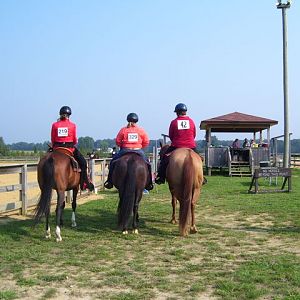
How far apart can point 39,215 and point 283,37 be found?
15.4 metres

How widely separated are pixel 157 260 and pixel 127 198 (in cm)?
202

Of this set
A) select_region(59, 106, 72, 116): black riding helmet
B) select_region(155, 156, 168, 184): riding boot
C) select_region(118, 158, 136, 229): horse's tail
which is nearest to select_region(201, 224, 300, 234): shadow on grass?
select_region(155, 156, 168, 184): riding boot

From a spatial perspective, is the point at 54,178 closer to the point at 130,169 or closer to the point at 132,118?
A: the point at 130,169

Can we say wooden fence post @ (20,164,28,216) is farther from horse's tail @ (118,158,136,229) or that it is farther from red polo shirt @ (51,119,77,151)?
horse's tail @ (118,158,136,229)

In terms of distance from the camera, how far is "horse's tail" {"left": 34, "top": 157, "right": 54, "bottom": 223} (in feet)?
24.9

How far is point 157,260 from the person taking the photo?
6.04 m

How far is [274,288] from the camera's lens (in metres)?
4.68

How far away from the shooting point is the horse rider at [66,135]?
8578 millimetres

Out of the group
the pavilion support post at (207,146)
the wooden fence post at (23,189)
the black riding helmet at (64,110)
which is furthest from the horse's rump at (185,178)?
the pavilion support post at (207,146)

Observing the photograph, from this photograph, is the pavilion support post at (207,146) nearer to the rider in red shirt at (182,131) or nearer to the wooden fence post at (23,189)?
the wooden fence post at (23,189)

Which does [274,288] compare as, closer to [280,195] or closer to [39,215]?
[39,215]

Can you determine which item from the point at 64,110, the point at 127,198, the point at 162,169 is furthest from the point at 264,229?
the point at 64,110

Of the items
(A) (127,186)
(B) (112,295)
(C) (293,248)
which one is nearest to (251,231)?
(C) (293,248)

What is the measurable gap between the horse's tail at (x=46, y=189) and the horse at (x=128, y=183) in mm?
1207
